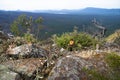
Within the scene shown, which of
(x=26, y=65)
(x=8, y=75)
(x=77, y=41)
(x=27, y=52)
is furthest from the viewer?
(x=77, y=41)

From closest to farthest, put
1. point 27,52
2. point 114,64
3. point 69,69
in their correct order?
point 69,69 < point 114,64 < point 27,52

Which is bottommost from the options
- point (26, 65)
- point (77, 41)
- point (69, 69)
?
point (77, 41)

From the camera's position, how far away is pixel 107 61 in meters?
6.40

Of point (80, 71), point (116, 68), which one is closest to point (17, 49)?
point (80, 71)

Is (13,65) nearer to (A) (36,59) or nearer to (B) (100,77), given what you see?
(A) (36,59)

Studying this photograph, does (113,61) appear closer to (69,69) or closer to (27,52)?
(69,69)

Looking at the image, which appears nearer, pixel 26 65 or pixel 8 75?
pixel 8 75

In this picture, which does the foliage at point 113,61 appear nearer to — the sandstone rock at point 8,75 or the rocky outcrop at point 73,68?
the rocky outcrop at point 73,68

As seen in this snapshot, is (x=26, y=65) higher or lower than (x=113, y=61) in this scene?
lower

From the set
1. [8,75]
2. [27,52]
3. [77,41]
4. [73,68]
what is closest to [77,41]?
[77,41]

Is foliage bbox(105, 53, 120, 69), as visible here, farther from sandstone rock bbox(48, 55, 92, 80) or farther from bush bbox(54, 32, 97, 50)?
bush bbox(54, 32, 97, 50)

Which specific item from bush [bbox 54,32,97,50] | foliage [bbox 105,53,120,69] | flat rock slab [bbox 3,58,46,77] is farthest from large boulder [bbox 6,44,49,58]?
bush [bbox 54,32,97,50]

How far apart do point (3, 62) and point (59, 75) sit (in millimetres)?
2022

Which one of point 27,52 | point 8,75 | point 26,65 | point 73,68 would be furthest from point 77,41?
point 8,75
